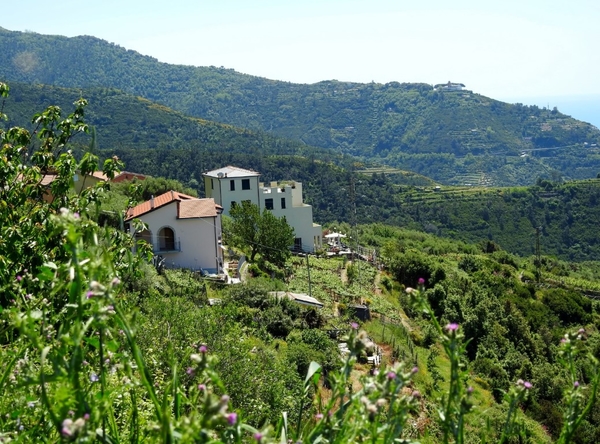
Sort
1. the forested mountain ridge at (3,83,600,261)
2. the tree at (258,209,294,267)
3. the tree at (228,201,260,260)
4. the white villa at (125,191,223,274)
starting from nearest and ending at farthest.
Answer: the white villa at (125,191,223,274) < the tree at (258,209,294,267) < the tree at (228,201,260,260) < the forested mountain ridge at (3,83,600,261)

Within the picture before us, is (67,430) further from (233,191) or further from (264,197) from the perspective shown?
(264,197)

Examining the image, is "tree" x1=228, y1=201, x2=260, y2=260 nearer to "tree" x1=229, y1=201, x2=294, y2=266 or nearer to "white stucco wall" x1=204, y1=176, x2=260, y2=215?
"tree" x1=229, y1=201, x2=294, y2=266

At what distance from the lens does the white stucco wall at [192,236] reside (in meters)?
30.8

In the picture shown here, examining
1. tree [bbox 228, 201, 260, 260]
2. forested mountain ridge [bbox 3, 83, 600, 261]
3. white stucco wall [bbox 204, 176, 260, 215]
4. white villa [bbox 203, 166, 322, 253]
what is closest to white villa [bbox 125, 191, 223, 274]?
tree [bbox 228, 201, 260, 260]

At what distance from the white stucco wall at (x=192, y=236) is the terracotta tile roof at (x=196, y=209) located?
0.67ft

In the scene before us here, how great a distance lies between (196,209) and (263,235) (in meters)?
5.31

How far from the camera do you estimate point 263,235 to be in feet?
117

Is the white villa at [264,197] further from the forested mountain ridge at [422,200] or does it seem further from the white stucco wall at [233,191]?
the forested mountain ridge at [422,200]

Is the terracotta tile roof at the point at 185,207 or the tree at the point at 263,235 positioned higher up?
the terracotta tile roof at the point at 185,207

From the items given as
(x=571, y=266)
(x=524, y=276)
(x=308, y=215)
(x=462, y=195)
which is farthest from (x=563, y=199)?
(x=308, y=215)

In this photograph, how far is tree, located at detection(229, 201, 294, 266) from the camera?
117ft

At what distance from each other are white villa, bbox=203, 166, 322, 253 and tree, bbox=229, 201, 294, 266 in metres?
11.1

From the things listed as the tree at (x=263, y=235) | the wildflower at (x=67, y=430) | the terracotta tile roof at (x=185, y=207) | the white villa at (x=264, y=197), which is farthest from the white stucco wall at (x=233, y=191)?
the wildflower at (x=67, y=430)

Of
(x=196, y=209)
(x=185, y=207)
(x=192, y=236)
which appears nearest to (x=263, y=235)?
(x=196, y=209)
